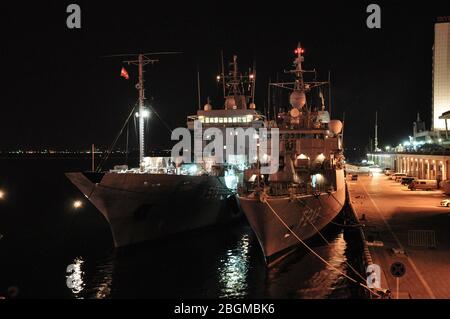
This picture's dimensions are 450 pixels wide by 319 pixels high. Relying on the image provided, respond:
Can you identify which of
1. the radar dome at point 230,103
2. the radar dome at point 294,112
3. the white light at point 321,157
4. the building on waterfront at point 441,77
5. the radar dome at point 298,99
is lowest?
the white light at point 321,157

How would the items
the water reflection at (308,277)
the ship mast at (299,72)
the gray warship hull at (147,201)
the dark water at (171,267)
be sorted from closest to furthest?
the water reflection at (308,277) → the dark water at (171,267) → the gray warship hull at (147,201) → the ship mast at (299,72)

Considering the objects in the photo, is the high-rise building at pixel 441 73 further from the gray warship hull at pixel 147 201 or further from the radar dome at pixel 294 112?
the gray warship hull at pixel 147 201

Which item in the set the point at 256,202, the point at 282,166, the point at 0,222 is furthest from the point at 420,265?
the point at 0,222

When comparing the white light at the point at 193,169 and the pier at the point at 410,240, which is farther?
the white light at the point at 193,169

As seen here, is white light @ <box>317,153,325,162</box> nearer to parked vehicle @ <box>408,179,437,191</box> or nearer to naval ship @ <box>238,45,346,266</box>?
naval ship @ <box>238,45,346,266</box>

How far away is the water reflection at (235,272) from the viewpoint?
1753cm

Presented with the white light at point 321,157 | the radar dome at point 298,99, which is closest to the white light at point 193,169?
the radar dome at point 298,99

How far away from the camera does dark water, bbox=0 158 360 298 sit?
57.9 feet

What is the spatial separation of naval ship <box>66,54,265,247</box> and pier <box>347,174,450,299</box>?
9831 millimetres

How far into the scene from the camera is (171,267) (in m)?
21.4

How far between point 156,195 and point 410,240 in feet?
48.6

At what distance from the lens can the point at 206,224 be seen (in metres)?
32.0

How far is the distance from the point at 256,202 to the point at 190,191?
10480 mm

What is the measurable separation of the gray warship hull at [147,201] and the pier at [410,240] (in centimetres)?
1071
